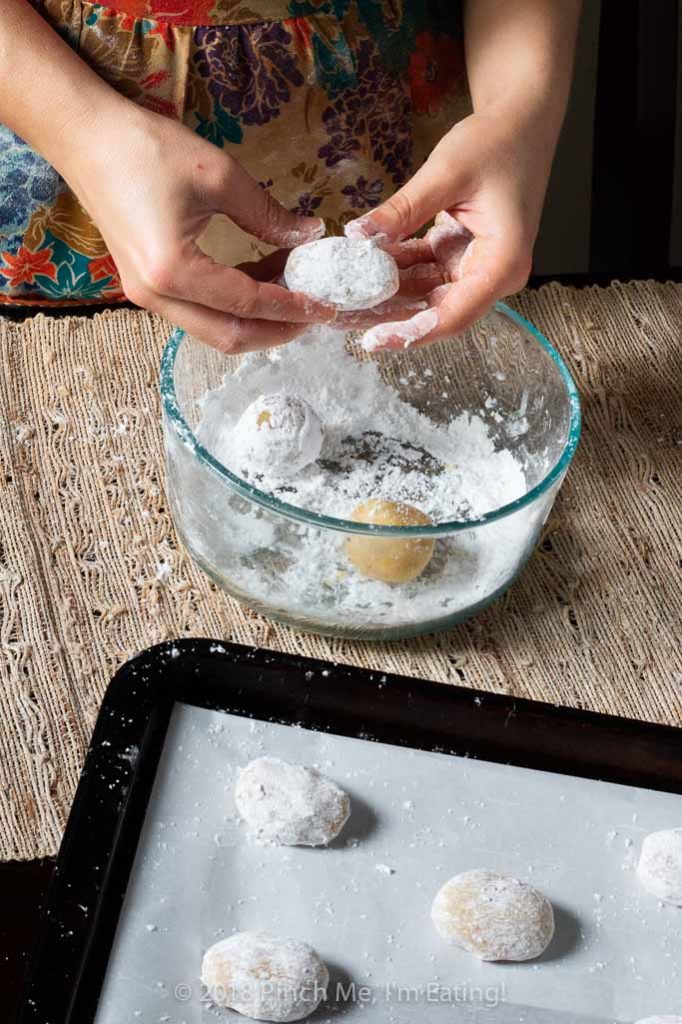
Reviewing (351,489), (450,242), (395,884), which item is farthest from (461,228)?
(395,884)

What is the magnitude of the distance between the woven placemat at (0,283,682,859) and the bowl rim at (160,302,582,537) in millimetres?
122

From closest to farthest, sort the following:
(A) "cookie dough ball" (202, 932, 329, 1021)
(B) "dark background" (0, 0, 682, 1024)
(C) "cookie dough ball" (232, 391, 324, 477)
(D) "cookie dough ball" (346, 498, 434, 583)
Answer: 1. (A) "cookie dough ball" (202, 932, 329, 1021)
2. (D) "cookie dough ball" (346, 498, 434, 583)
3. (C) "cookie dough ball" (232, 391, 324, 477)
4. (B) "dark background" (0, 0, 682, 1024)

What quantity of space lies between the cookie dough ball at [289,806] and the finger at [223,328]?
292 millimetres

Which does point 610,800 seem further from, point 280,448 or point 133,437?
point 133,437

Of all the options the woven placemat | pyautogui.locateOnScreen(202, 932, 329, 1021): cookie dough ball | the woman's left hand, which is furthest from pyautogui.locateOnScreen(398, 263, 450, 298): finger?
pyautogui.locateOnScreen(202, 932, 329, 1021): cookie dough ball

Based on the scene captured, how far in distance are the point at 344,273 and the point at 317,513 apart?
0.17m

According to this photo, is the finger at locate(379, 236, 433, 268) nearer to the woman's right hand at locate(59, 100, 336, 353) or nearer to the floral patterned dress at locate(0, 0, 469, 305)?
the woman's right hand at locate(59, 100, 336, 353)

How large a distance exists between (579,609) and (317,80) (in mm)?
509

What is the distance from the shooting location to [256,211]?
0.87m

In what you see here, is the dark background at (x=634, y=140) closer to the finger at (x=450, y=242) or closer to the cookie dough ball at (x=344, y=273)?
the finger at (x=450, y=242)

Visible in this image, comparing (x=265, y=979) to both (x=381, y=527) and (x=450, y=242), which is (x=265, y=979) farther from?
(x=450, y=242)

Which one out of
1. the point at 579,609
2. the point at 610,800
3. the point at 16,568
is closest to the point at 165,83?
the point at 16,568

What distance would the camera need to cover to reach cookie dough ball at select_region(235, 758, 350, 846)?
2.60ft

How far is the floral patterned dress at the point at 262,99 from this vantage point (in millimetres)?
1011
